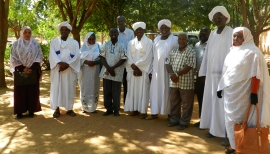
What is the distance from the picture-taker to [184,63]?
15.9 feet

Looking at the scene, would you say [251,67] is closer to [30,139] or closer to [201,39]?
[201,39]

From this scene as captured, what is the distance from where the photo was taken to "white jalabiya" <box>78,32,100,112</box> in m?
5.96

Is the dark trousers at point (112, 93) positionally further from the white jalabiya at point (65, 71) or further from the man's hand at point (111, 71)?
the white jalabiya at point (65, 71)

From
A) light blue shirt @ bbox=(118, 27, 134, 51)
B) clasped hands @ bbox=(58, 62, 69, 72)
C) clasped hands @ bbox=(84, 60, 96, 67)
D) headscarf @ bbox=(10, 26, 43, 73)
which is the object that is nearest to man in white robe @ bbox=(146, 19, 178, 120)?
light blue shirt @ bbox=(118, 27, 134, 51)

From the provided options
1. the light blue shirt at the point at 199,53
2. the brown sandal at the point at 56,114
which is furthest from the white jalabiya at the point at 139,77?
the brown sandal at the point at 56,114

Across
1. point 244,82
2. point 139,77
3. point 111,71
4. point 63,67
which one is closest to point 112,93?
point 111,71

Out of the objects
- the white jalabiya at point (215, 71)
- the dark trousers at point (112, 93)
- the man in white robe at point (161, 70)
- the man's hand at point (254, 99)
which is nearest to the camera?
the man's hand at point (254, 99)

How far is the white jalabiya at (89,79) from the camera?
235 inches

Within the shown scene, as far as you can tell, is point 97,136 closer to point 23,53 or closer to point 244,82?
point 23,53

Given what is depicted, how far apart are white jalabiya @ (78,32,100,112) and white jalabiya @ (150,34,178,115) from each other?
1.34m

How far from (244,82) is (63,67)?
3.48m

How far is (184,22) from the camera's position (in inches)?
532

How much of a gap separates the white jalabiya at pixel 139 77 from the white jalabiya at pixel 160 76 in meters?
0.16

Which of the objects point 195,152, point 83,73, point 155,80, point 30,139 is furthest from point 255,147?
point 83,73
